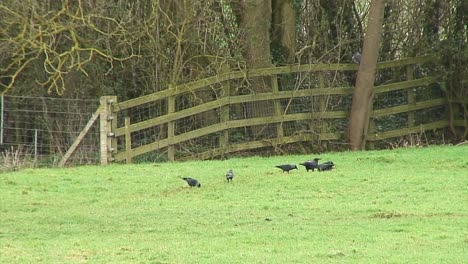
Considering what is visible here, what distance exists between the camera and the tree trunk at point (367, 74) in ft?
71.1

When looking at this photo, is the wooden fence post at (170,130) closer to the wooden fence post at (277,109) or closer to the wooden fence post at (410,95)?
the wooden fence post at (277,109)

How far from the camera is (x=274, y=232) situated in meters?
11.9

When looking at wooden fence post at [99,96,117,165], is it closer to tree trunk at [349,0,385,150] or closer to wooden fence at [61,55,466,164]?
wooden fence at [61,55,466,164]

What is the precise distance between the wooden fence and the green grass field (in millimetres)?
1216

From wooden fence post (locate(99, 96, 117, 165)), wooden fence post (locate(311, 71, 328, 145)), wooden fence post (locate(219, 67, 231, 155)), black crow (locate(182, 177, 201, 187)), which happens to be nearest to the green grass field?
black crow (locate(182, 177, 201, 187))

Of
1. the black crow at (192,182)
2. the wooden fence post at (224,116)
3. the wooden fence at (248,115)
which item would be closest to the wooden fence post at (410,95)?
the wooden fence at (248,115)

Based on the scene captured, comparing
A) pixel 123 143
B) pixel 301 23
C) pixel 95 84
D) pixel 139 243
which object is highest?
pixel 301 23

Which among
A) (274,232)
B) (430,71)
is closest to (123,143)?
(430,71)

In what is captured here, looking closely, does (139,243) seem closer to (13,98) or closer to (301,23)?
(13,98)

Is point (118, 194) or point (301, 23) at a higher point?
point (301, 23)

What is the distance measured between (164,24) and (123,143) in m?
2.77

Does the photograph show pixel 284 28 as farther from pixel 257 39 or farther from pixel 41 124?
pixel 41 124

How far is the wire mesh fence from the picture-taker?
809 inches

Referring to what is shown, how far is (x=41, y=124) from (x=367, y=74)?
684 cm
